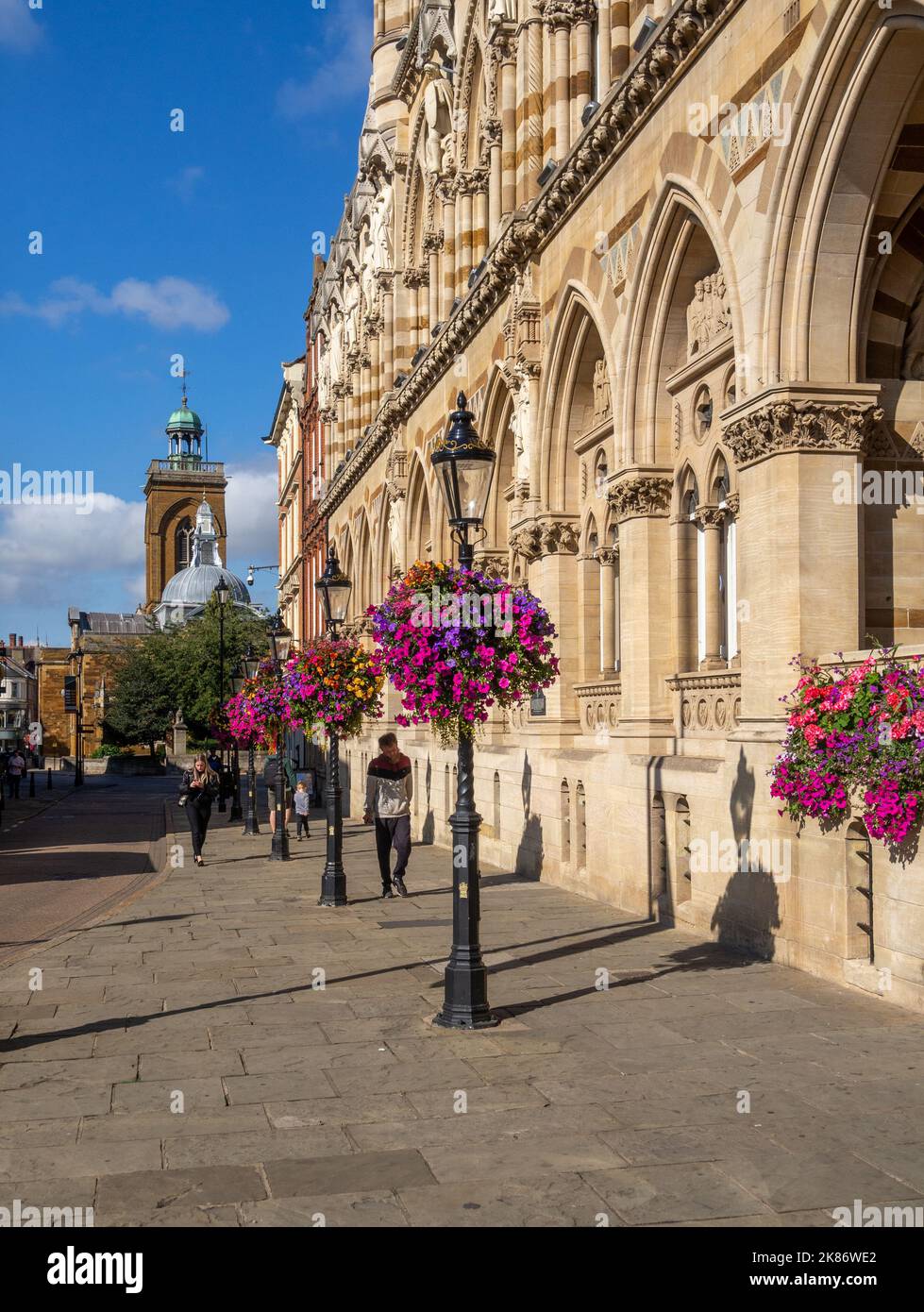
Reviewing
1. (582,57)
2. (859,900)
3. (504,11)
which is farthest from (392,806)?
(504,11)

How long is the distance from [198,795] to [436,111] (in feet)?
49.6

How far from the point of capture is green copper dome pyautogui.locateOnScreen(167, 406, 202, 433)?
5458 inches

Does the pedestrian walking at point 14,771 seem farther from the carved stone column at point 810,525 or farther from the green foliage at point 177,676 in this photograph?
the carved stone column at point 810,525

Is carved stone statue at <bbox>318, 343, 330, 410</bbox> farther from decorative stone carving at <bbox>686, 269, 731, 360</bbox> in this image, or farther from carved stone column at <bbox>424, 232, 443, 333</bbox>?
decorative stone carving at <bbox>686, 269, 731, 360</bbox>

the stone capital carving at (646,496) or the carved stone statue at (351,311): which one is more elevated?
the carved stone statue at (351,311)

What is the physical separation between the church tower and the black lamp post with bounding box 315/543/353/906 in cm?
11599

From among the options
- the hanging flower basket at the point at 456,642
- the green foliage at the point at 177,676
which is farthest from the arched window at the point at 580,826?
the green foliage at the point at 177,676

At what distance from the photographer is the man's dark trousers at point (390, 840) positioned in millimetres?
16234

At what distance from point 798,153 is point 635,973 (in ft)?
22.3

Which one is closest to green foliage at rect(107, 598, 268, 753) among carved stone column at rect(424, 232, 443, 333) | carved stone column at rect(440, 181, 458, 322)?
carved stone column at rect(424, 232, 443, 333)

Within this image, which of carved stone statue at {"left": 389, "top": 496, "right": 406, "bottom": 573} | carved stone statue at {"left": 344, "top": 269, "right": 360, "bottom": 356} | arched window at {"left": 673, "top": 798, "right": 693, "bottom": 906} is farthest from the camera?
carved stone statue at {"left": 344, "top": 269, "right": 360, "bottom": 356}

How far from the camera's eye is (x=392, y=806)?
16.3 m

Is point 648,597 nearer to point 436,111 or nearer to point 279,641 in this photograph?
point 279,641
